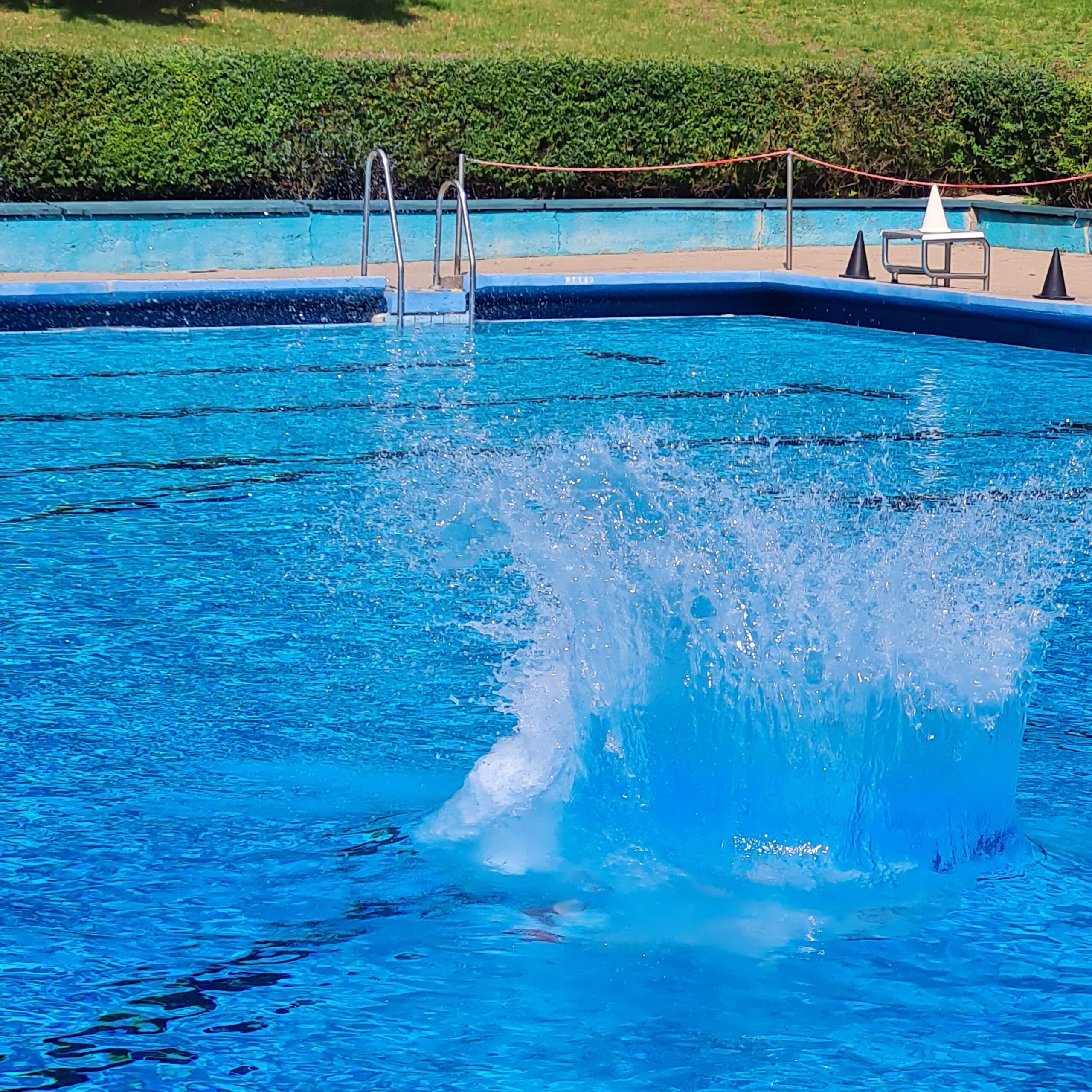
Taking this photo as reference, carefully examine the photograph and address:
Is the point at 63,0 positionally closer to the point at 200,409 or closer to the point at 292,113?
the point at 292,113

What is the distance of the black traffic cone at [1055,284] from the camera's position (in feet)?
34.9

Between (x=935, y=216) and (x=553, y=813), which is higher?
(x=935, y=216)

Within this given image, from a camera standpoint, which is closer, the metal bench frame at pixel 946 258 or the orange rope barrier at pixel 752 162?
the metal bench frame at pixel 946 258

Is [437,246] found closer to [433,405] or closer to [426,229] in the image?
[426,229]

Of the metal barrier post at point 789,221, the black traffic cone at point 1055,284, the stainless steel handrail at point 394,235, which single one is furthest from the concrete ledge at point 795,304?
the stainless steel handrail at point 394,235

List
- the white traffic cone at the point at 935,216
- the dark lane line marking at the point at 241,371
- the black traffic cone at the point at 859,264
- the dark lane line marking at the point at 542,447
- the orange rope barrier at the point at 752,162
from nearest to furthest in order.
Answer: the dark lane line marking at the point at 542,447 → the dark lane line marking at the point at 241,371 → the white traffic cone at the point at 935,216 → the black traffic cone at the point at 859,264 → the orange rope barrier at the point at 752,162

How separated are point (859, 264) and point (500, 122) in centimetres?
438

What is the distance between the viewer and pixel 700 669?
3527mm

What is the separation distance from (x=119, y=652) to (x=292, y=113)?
10.3m

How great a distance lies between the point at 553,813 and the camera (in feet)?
12.0

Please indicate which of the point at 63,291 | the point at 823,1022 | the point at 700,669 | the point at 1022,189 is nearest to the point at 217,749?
the point at 700,669

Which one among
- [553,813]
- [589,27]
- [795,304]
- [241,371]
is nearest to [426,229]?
[795,304]

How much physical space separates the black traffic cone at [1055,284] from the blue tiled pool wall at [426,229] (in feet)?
12.7

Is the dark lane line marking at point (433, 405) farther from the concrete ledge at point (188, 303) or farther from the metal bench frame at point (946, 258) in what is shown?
the concrete ledge at point (188, 303)
